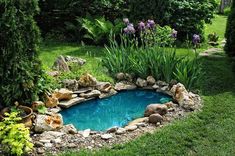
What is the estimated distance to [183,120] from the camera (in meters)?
6.96

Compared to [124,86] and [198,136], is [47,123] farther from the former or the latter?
[124,86]

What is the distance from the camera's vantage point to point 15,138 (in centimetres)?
562

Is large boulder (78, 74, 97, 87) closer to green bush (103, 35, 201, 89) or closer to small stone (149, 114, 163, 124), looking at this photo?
green bush (103, 35, 201, 89)

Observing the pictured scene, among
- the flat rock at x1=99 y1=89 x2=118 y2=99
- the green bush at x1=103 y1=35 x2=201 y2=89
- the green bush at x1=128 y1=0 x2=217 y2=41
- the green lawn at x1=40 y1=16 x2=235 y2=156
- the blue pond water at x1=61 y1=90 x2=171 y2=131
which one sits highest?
the green bush at x1=128 y1=0 x2=217 y2=41

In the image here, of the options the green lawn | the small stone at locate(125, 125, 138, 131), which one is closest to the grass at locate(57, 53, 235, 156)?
the green lawn

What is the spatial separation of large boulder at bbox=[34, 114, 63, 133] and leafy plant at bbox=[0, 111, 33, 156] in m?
0.64

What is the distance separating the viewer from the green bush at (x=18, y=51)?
654 cm

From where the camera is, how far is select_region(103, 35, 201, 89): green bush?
839 cm

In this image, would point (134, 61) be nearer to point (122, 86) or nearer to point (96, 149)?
point (122, 86)

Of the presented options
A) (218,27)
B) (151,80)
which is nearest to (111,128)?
(151,80)

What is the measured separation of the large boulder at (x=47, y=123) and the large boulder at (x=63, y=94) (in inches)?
42.3

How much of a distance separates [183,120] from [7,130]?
2733 mm

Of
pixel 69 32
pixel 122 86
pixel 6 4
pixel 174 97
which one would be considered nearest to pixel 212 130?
pixel 174 97

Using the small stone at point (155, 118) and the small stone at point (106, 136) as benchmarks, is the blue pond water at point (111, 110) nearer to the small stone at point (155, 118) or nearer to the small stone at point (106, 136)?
the small stone at point (155, 118)
